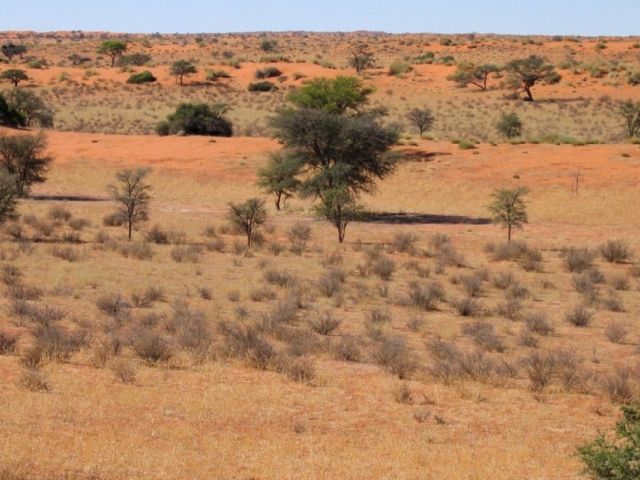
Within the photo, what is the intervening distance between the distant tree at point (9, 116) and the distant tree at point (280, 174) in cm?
1942

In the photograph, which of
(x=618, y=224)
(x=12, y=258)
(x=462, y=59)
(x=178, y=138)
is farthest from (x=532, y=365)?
(x=462, y=59)

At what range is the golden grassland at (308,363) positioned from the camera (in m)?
10.1

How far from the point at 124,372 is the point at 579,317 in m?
10.3

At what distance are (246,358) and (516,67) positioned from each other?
62896 millimetres

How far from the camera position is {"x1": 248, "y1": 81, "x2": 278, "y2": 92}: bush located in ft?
269

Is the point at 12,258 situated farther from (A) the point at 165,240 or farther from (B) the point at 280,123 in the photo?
(B) the point at 280,123

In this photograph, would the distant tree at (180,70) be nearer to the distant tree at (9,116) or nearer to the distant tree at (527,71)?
the distant tree at (527,71)

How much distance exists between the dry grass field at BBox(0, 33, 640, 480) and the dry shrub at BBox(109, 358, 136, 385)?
0.04 m

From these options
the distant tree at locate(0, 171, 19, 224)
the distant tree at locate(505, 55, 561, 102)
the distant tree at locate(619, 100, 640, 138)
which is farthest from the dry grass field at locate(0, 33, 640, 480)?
the distant tree at locate(505, 55, 561, 102)

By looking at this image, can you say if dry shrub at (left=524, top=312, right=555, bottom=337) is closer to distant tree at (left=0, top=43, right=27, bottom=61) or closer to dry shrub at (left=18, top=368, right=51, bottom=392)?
dry shrub at (left=18, top=368, right=51, bottom=392)

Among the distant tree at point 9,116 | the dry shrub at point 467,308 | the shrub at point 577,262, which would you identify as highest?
the distant tree at point 9,116

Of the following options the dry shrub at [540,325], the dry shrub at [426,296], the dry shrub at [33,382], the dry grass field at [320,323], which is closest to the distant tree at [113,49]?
the dry grass field at [320,323]

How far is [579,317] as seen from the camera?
19594mm

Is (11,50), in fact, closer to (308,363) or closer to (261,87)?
(261,87)
